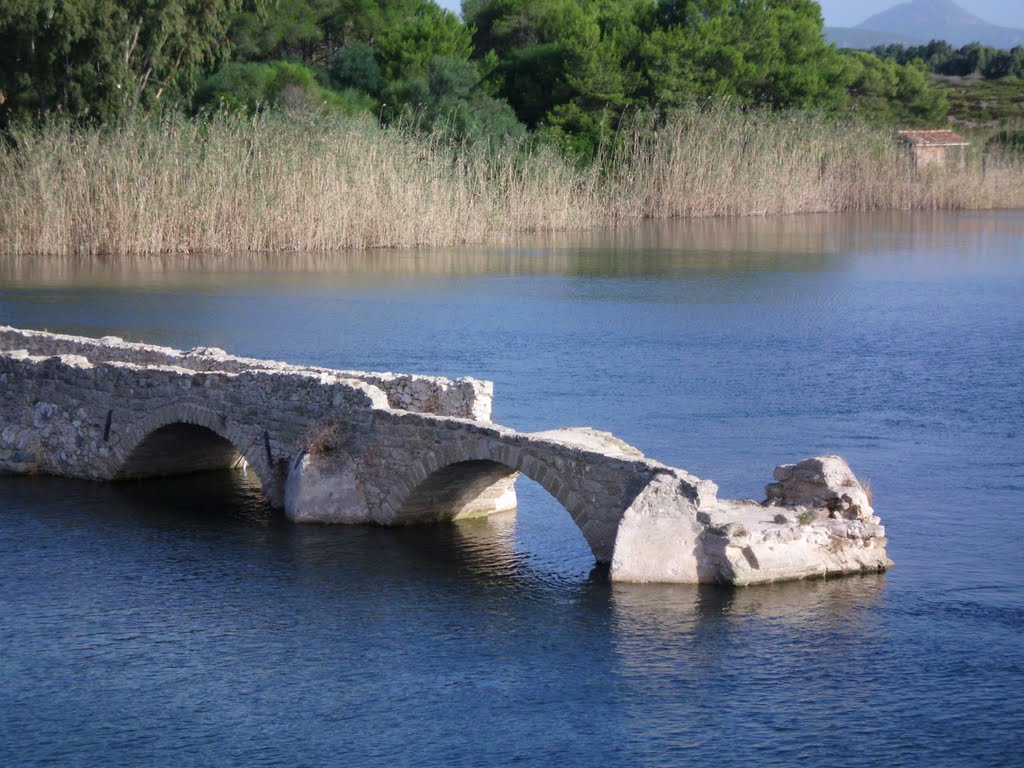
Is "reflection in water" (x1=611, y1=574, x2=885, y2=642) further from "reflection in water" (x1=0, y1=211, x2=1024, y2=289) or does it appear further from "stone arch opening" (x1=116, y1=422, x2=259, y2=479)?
"reflection in water" (x1=0, y1=211, x2=1024, y2=289)

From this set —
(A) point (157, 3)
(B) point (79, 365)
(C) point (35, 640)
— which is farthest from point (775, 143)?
(C) point (35, 640)

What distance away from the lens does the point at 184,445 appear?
54.3 ft

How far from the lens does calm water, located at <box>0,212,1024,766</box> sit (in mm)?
9828

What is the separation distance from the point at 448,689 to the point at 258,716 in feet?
4.38

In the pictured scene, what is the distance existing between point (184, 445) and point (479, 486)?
3927 millimetres

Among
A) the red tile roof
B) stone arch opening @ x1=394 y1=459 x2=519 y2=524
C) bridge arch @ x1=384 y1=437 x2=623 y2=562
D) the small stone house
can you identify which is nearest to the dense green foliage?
the red tile roof

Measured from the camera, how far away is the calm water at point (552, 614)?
9.83m

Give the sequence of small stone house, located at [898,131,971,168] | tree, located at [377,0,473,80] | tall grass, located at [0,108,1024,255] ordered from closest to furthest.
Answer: tall grass, located at [0,108,1024,255] → tree, located at [377,0,473,80] → small stone house, located at [898,131,971,168]

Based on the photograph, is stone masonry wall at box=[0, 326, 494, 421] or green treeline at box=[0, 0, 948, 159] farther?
green treeline at box=[0, 0, 948, 159]

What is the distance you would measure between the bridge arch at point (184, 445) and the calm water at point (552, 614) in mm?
256

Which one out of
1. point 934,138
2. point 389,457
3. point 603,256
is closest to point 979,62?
point 934,138

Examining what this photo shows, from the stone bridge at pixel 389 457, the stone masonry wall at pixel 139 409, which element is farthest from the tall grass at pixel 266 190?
the stone masonry wall at pixel 139 409

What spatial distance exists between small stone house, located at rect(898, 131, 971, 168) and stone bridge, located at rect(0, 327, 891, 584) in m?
46.7

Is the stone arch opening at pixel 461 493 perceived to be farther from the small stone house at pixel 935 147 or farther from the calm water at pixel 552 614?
the small stone house at pixel 935 147
